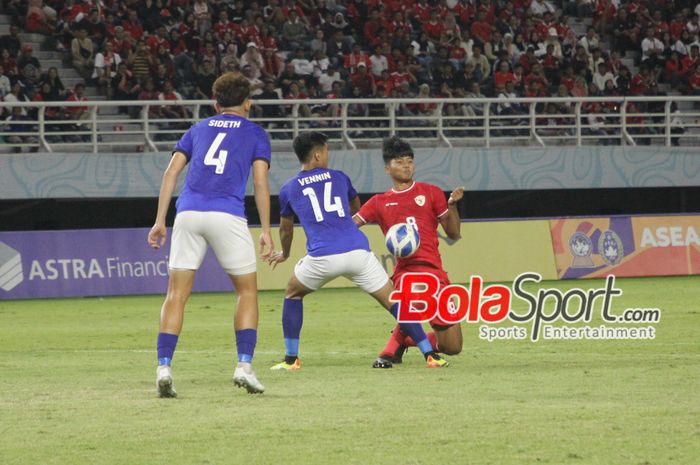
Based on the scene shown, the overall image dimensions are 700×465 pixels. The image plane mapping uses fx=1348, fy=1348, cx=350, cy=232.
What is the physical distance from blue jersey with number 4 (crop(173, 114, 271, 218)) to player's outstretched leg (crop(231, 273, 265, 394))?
50 cm

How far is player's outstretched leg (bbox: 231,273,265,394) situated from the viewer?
379 inches

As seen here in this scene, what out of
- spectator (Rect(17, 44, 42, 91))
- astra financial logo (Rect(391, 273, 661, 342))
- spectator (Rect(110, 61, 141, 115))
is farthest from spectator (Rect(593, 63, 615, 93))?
spectator (Rect(17, 44, 42, 91))

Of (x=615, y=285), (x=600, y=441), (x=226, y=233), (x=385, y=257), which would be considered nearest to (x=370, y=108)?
(x=385, y=257)

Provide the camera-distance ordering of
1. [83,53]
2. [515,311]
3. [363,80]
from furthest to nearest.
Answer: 1. [363,80]
2. [83,53]
3. [515,311]

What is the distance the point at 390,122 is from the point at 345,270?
54.8 ft

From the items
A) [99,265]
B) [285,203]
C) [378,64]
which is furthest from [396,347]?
[378,64]

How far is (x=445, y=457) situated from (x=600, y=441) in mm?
969

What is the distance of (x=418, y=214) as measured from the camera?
12211mm

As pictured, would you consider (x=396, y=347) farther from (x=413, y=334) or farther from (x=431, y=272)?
(x=431, y=272)

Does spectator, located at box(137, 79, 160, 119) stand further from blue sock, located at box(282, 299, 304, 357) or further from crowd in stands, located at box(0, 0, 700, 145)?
blue sock, located at box(282, 299, 304, 357)

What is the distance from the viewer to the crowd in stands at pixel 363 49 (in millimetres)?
27328

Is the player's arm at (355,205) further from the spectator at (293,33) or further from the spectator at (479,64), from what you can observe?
the spectator at (479,64)

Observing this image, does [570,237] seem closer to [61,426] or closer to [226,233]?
[226,233]

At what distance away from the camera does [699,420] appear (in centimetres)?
804
